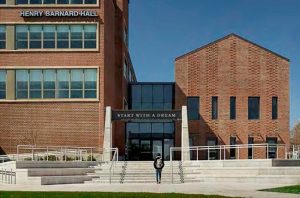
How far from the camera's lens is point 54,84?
41.0 metres

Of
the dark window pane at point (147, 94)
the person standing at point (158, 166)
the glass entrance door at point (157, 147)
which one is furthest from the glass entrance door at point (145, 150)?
the person standing at point (158, 166)

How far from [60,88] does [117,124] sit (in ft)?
28.4

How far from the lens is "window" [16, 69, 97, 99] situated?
40.9m

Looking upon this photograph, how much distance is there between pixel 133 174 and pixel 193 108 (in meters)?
18.4

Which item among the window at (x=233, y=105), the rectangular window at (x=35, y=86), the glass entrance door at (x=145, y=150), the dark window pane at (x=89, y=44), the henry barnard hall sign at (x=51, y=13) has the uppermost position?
the henry barnard hall sign at (x=51, y=13)

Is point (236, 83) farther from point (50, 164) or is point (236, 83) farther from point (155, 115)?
point (50, 164)

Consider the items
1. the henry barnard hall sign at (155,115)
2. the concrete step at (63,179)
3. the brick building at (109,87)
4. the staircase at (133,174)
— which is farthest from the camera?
the brick building at (109,87)

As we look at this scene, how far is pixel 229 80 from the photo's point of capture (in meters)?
47.9

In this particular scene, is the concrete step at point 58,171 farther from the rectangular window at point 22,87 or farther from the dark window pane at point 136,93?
the dark window pane at point 136,93

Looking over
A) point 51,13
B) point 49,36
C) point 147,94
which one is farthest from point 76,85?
point 147,94

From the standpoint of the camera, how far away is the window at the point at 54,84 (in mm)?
40906

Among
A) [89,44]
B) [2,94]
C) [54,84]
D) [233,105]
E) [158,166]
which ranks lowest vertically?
[158,166]

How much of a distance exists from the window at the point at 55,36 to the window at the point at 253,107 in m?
15.1

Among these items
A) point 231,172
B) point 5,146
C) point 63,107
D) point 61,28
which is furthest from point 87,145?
point 231,172
